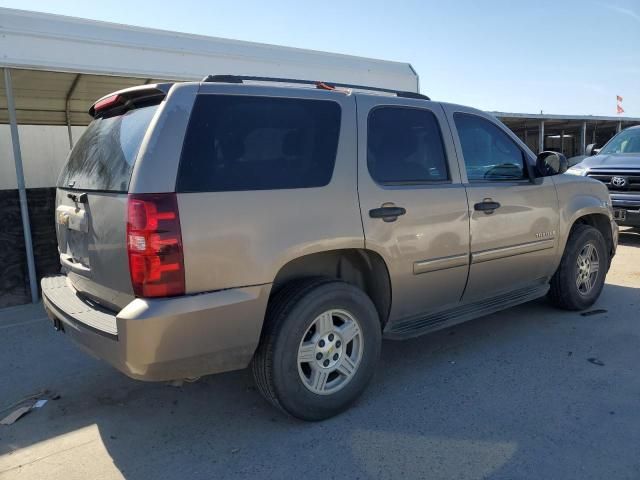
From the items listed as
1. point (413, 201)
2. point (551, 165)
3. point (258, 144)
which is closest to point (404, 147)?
point (413, 201)

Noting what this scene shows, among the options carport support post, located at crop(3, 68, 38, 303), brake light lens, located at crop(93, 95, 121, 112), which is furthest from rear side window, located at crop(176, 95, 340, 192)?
carport support post, located at crop(3, 68, 38, 303)

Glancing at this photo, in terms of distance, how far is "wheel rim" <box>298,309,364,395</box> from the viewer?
303 cm

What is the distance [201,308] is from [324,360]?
0.92 metres

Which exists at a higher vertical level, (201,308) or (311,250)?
(311,250)

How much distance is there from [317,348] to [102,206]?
1.46 m

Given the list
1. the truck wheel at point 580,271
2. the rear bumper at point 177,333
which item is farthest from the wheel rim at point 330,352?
the truck wheel at point 580,271

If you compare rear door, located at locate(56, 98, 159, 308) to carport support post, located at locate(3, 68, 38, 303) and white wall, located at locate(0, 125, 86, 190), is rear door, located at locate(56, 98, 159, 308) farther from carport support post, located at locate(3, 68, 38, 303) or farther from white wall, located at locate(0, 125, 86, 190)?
white wall, located at locate(0, 125, 86, 190)

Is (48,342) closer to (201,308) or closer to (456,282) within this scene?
(201,308)

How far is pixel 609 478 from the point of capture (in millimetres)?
2502

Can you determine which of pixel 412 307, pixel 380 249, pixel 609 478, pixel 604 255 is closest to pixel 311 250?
pixel 380 249

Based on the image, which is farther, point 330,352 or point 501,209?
point 501,209

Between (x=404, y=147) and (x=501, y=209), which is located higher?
(x=404, y=147)

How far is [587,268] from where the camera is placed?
5078mm

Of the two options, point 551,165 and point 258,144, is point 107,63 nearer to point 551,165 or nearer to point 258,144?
point 258,144
